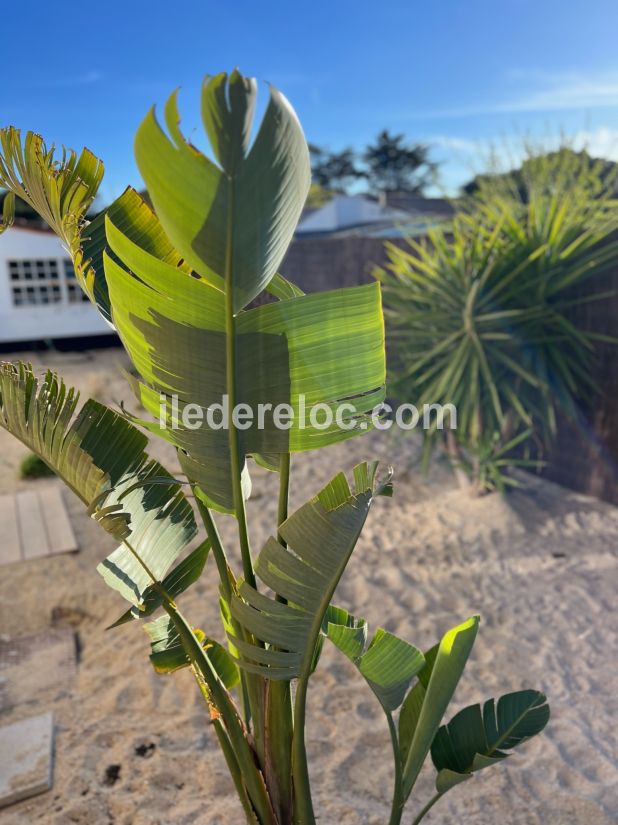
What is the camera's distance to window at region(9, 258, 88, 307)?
36.4ft

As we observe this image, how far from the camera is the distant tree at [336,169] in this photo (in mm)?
41750

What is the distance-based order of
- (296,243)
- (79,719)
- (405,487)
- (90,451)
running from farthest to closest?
(296,243), (405,487), (79,719), (90,451)

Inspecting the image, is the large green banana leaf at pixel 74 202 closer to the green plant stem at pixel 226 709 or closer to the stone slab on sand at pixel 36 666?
the green plant stem at pixel 226 709

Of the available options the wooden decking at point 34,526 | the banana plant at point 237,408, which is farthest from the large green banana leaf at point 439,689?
the wooden decking at point 34,526

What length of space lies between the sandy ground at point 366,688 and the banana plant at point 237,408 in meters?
0.73

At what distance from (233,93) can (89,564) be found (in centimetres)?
359

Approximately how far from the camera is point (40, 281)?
11.3 meters

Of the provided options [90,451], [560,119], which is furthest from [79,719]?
[560,119]

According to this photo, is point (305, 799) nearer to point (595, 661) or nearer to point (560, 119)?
point (595, 661)

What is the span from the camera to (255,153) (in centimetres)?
98

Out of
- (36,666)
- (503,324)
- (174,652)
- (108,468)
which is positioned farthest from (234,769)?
(503,324)

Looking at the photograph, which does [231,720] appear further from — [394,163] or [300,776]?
[394,163]

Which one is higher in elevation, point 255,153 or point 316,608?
point 255,153

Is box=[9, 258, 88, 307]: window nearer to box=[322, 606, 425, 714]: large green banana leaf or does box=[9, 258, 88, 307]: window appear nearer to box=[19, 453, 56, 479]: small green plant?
box=[19, 453, 56, 479]: small green plant
